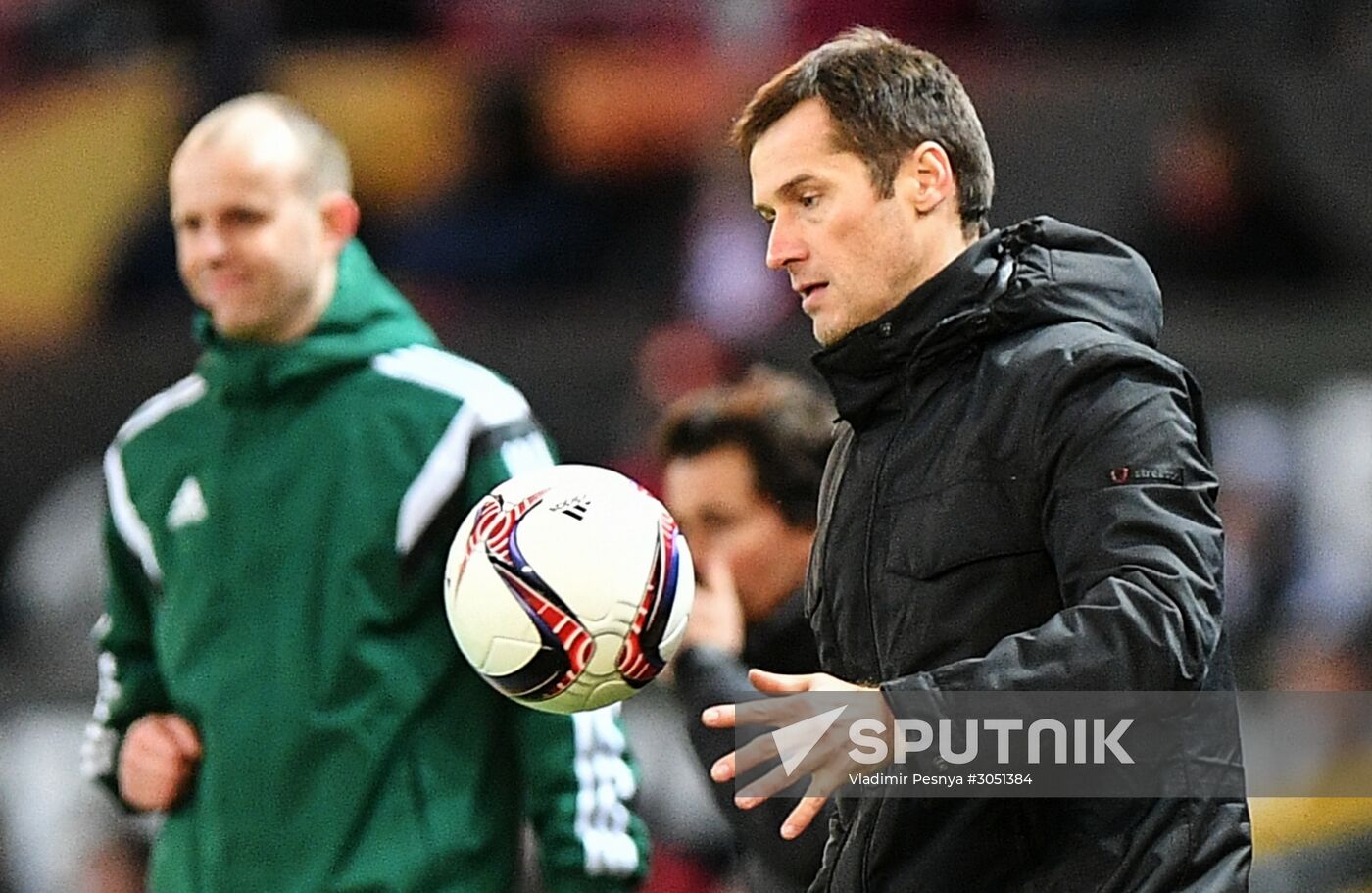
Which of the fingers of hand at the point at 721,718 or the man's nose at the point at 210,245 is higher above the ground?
the man's nose at the point at 210,245

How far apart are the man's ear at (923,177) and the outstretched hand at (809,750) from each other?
78 cm

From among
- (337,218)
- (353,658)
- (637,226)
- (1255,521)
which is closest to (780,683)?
(353,658)

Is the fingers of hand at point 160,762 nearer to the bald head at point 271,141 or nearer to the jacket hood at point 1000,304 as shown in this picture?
the bald head at point 271,141

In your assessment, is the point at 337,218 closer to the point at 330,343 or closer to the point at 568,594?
the point at 330,343

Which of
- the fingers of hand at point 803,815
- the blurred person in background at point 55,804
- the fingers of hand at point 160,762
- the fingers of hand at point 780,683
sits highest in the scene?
the fingers of hand at point 780,683

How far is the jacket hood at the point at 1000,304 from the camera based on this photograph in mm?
3457

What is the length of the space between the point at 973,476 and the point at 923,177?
496 mm

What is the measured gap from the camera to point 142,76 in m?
10.2

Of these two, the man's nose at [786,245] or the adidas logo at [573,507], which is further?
the adidas logo at [573,507]

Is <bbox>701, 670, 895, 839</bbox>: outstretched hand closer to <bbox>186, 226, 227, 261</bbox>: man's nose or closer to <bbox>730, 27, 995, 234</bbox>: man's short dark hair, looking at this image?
<bbox>730, 27, 995, 234</bbox>: man's short dark hair

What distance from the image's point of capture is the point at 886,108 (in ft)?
11.5

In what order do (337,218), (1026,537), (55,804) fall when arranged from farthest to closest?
1. (55,804)
2. (337,218)
3. (1026,537)

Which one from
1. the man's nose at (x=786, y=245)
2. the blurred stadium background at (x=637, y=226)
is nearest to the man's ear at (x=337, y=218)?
the man's nose at (x=786, y=245)

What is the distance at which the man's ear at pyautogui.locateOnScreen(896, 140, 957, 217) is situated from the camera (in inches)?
139
